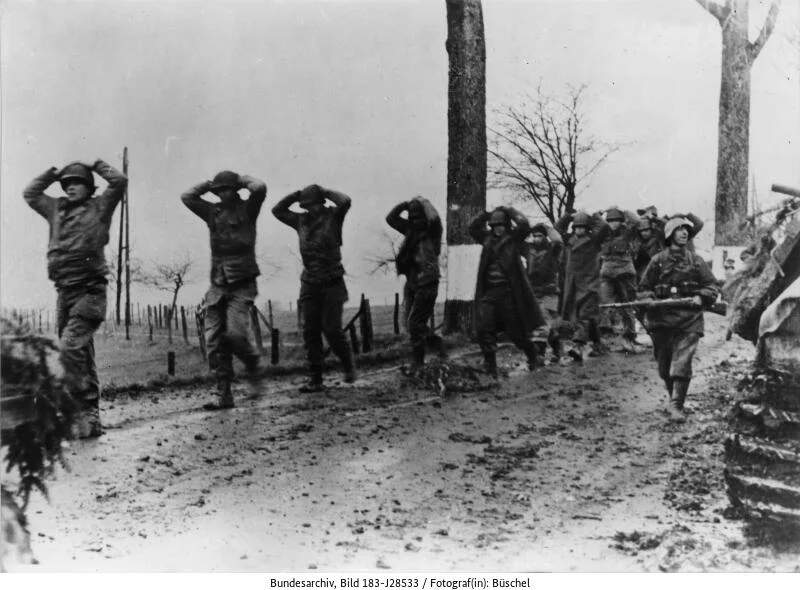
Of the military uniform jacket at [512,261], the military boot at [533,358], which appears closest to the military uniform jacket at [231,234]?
the military uniform jacket at [512,261]

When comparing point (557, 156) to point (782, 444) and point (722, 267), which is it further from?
point (782, 444)

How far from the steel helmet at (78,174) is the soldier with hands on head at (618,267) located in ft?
12.6

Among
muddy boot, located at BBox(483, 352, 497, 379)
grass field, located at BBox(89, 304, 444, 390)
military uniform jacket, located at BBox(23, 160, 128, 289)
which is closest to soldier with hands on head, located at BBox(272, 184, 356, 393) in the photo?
grass field, located at BBox(89, 304, 444, 390)

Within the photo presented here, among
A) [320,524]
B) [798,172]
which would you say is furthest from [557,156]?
[320,524]

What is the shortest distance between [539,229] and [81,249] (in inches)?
136

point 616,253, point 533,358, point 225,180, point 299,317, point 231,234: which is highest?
point 225,180

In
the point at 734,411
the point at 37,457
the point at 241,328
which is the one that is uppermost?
the point at 241,328

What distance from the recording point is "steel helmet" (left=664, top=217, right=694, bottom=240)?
595cm

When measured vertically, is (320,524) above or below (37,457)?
below

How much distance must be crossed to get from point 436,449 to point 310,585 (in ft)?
3.77

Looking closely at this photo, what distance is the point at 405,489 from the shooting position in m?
5.09

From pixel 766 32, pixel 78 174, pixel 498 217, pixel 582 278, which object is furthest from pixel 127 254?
pixel 766 32

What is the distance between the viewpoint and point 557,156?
6219 millimetres

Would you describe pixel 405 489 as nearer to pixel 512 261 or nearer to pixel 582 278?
pixel 512 261
